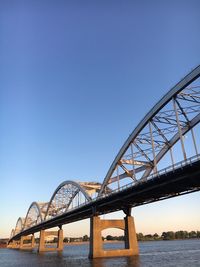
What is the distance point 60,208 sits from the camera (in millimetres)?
97438

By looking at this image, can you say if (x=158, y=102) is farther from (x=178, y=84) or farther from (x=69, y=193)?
(x=69, y=193)

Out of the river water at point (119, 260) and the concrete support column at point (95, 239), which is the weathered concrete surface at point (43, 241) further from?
the concrete support column at point (95, 239)

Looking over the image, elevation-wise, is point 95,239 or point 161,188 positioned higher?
point 161,188

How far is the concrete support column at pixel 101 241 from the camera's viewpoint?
167ft

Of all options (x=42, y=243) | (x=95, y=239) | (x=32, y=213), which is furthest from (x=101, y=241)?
(x=32, y=213)

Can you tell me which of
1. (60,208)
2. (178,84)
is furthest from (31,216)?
(178,84)

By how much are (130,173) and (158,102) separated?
15.9 meters

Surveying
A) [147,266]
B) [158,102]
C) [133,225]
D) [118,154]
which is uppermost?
[158,102]

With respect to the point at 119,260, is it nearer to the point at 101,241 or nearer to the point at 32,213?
the point at 101,241

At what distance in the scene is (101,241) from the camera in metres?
51.6

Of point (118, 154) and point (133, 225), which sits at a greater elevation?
point (118, 154)

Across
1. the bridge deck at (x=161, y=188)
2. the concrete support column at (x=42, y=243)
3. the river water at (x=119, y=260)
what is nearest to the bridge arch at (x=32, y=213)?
the concrete support column at (x=42, y=243)

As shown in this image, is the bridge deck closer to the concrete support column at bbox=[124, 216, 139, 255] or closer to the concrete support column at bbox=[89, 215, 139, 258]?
the concrete support column at bbox=[89, 215, 139, 258]

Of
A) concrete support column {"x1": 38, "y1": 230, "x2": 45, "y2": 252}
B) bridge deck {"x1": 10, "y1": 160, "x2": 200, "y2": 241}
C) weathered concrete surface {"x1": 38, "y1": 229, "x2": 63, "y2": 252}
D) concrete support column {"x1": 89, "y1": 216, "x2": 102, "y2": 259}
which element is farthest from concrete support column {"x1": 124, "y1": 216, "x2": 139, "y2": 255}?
concrete support column {"x1": 38, "y1": 230, "x2": 45, "y2": 252}
